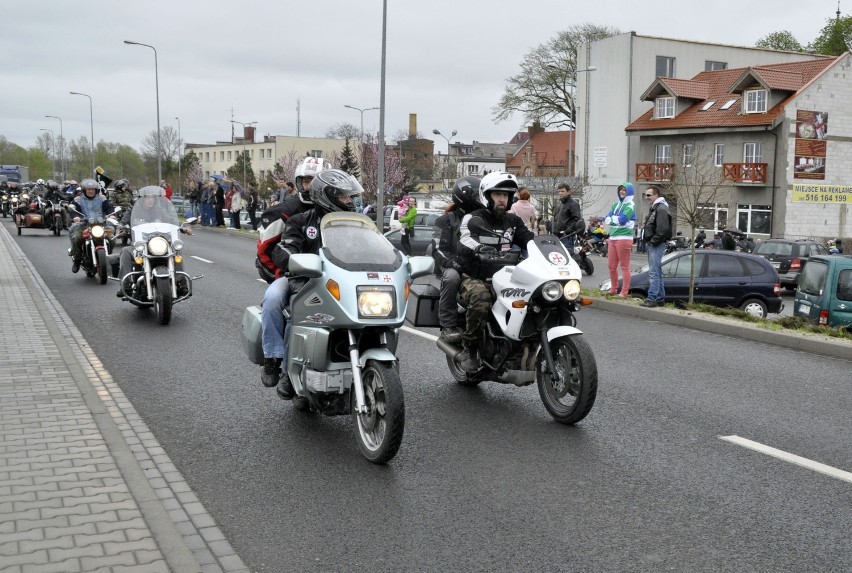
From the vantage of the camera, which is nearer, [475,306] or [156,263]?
[475,306]

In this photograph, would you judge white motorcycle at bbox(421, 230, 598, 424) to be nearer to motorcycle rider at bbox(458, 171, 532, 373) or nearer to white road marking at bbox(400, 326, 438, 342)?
motorcycle rider at bbox(458, 171, 532, 373)

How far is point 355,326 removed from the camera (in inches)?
→ 231

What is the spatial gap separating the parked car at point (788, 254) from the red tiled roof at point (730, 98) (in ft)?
71.2

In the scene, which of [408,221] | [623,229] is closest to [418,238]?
[408,221]

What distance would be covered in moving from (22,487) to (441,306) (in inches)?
149

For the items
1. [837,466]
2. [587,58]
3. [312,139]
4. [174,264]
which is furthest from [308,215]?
[312,139]

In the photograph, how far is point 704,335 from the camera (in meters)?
12.1

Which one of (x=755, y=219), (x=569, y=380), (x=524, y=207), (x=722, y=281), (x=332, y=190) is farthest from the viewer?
(x=755, y=219)

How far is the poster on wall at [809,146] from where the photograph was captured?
48812 millimetres

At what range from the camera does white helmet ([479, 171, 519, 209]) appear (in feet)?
25.6

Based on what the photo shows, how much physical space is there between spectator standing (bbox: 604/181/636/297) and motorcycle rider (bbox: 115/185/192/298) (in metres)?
6.52

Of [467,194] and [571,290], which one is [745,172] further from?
[571,290]

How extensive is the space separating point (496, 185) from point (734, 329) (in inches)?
220

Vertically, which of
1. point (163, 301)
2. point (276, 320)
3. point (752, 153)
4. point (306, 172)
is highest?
point (752, 153)
